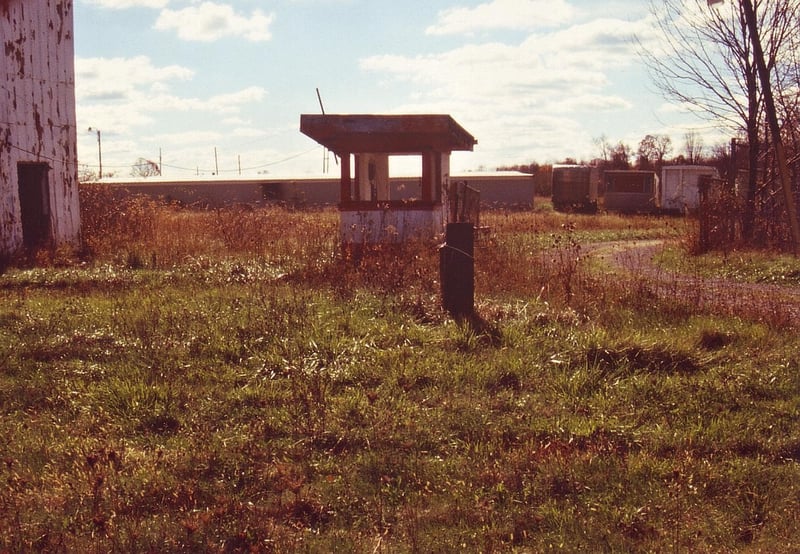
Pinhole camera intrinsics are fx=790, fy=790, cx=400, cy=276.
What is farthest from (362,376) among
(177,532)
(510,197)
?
(510,197)

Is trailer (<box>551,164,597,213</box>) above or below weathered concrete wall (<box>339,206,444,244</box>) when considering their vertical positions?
above

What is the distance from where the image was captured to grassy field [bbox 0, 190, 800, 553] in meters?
4.11

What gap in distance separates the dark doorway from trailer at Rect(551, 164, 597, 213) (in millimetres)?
29775

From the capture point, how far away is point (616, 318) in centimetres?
844

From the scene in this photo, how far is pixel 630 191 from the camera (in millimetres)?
41125

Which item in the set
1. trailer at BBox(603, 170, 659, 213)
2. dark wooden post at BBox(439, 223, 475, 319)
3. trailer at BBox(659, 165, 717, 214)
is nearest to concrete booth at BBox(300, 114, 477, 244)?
dark wooden post at BBox(439, 223, 475, 319)

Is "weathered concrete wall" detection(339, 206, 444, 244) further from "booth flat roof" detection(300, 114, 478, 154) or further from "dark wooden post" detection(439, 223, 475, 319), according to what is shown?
"dark wooden post" detection(439, 223, 475, 319)

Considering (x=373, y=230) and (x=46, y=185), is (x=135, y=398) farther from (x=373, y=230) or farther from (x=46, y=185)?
(x=46, y=185)

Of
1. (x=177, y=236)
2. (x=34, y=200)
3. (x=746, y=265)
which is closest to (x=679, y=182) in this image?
(x=746, y=265)

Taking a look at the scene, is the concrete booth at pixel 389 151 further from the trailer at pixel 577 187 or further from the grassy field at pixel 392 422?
the trailer at pixel 577 187

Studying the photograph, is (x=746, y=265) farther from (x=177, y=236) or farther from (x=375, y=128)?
(x=177, y=236)

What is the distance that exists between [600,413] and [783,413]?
4.38ft

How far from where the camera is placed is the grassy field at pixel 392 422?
4105 mm

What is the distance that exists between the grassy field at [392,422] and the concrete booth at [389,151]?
472cm
